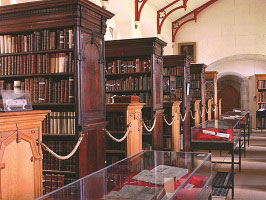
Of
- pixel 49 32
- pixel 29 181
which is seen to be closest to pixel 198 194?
pixel 29 181

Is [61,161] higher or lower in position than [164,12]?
lower

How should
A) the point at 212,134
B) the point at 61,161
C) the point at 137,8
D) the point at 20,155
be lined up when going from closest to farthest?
the point at 20,155 → the point at 61,161 → the point at 212,134 → the point at 137,8

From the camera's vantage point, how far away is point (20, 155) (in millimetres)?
3570

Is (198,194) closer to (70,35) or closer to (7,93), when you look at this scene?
(7,93)

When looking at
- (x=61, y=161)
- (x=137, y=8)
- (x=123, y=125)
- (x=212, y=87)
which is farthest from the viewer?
(x=212, y=87)

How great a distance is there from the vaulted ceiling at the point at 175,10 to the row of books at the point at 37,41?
8.15 m

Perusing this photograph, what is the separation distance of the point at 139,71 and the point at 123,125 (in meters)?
2.14

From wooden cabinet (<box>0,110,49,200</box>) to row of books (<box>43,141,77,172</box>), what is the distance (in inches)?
66.4

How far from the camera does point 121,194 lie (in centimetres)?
274

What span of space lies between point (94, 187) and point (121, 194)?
0.78 feet

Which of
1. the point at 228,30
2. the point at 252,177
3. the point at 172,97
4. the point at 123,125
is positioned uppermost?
the point at 228,30

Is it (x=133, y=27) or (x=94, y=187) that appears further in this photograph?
(x=133, y=27)

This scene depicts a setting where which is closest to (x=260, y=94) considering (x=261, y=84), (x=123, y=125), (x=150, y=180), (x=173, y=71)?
(x=261, y=84)

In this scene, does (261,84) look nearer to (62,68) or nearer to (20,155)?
(62,68)
